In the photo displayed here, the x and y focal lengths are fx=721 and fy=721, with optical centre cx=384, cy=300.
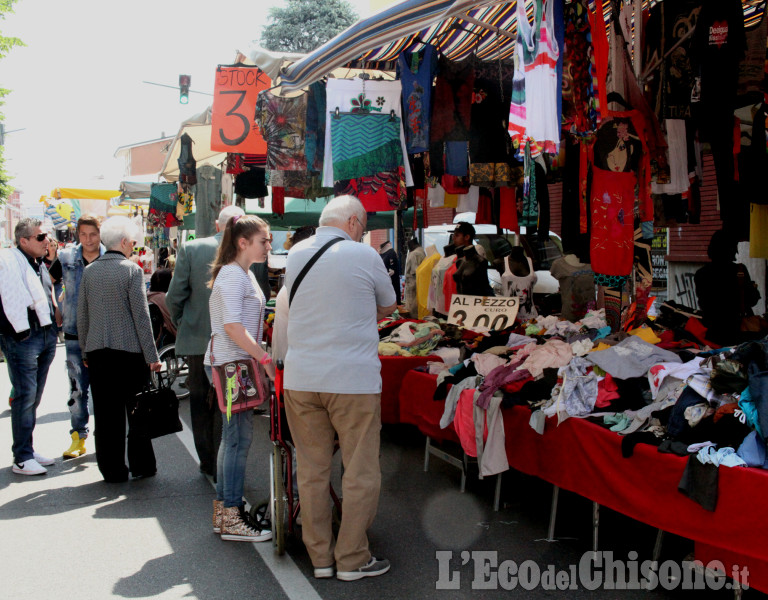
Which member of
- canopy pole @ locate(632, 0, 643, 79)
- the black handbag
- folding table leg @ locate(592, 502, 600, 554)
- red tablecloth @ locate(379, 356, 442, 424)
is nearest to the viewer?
folding table leg @ locate(592, 502, 600, 554)

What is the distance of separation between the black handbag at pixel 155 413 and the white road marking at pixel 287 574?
58.6 inches

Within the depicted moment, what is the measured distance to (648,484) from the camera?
12.0 feet

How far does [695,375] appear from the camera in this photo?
3744mm

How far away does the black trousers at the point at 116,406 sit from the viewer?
18.0 ft

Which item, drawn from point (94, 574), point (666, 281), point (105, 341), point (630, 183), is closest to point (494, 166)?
point (630, 183)

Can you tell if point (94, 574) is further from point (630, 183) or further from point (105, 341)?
point (630, 183)

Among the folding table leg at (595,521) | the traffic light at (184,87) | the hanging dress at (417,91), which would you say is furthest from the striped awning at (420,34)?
the traffic light at (184,87)

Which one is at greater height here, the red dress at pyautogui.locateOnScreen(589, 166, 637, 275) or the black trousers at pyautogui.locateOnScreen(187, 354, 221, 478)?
the red dress at pyautogui.locateOnScreen(589, 166, 637, 275)

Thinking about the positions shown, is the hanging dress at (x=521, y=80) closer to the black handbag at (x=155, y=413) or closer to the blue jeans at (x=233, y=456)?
the blue jeans at (x=233, y=456)

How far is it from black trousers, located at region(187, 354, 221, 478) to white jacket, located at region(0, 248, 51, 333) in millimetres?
1389

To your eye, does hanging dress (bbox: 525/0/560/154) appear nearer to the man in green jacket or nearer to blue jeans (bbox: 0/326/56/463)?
the man in green jacket

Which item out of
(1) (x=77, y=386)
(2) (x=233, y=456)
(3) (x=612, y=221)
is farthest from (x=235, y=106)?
(2) (x=233, y=456)

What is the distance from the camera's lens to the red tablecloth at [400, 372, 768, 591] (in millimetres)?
3156

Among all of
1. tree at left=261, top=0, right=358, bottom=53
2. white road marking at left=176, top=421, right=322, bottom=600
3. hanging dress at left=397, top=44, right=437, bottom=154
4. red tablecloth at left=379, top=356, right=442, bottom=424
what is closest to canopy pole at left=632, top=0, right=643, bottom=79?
hanging dress at left=397, top=44, right=437, bottom=154
